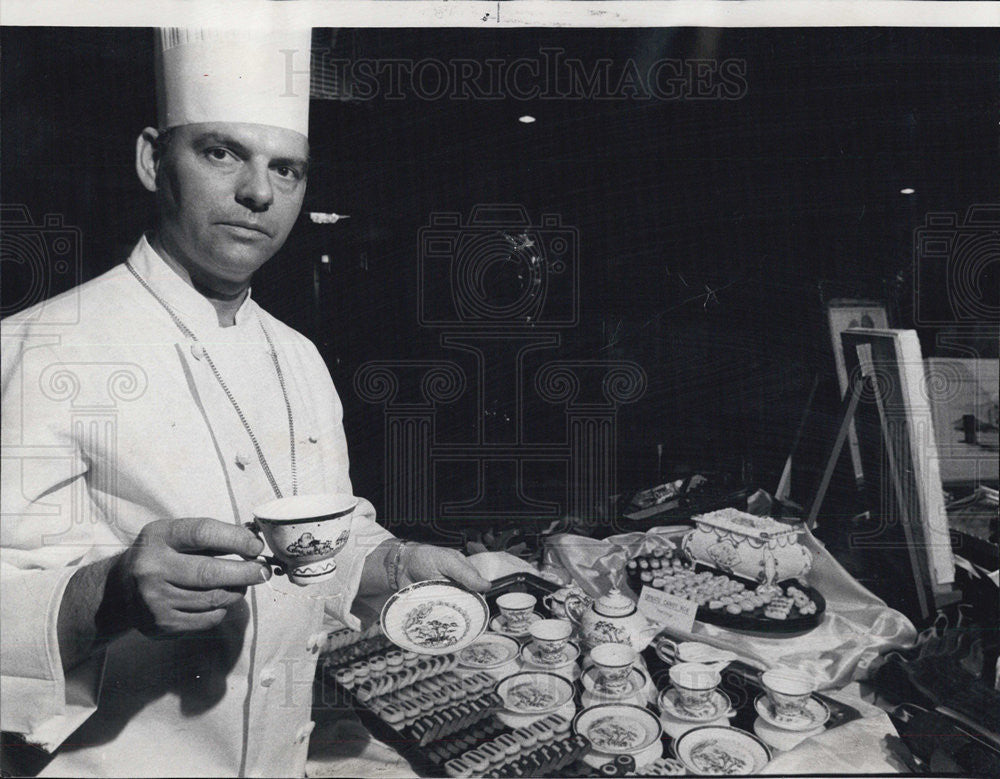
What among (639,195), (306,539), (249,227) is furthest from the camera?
(639,195)

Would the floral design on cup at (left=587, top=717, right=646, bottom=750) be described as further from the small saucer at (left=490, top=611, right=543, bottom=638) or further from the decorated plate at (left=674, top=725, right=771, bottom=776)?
the small saucer at (left=490, top=611, right=543, bottom=638)

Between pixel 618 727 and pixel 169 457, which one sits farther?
pixel 618 727

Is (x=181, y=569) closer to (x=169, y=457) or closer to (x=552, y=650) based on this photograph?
(x=169, y=457)

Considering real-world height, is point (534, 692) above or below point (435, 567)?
below

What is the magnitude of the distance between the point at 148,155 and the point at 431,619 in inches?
51.2

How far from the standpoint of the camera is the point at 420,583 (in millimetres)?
1759

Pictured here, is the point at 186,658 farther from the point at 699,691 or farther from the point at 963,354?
the point at 963,354

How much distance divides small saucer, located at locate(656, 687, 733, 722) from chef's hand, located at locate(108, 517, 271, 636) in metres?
1.03

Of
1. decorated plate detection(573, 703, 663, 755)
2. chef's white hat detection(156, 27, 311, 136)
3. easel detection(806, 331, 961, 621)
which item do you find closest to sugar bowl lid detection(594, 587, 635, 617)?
decorated plate detection(573, 703, 663, 755)

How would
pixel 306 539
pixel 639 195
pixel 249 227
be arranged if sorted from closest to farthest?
pixel 306 539 → pixel 249 227 → pixel 639 195

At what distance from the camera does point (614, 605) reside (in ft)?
5.83

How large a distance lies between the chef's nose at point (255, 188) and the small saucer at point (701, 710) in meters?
1.56

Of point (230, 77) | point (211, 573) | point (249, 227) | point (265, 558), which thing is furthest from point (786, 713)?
point (230, 77)

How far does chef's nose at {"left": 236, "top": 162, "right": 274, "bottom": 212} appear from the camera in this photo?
1604 millimetres
